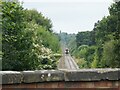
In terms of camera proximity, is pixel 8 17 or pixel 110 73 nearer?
pixel 110 73

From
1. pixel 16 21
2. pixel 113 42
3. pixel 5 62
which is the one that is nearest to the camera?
pixel 5 62

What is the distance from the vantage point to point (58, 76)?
429 centimetres

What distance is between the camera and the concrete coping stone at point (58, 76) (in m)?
4.21

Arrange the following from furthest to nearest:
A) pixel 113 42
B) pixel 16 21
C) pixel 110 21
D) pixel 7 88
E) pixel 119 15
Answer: pixel 110 21 → pixel 119 15 → pixel 113 42 → pixel 16 21 → pixel 7 88

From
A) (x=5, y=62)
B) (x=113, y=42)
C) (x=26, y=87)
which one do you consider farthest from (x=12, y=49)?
(x=26, y=87)

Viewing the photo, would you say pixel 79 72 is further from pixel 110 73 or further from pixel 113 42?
pixel 113 42

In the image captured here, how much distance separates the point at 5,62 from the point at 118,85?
1825 centimetres

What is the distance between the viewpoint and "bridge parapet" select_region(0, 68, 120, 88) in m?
4.21

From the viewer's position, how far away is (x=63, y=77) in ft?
14.1

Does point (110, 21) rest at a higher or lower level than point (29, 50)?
higher

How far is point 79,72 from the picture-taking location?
430 cm

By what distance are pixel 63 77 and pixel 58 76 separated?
0.20 ft

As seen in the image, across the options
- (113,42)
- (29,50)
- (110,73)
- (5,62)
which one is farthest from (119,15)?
(110,73)

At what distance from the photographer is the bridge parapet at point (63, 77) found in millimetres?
4215
